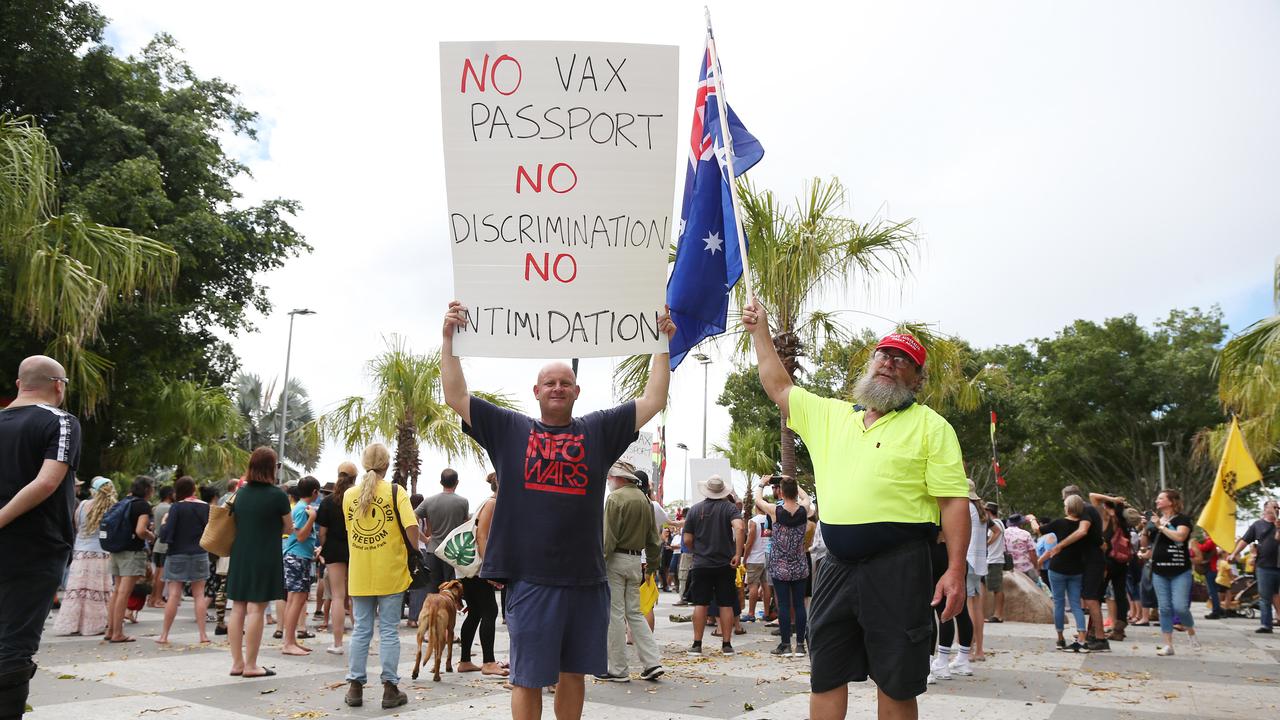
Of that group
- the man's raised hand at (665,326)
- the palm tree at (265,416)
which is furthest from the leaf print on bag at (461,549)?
the palm tree at (265,416)

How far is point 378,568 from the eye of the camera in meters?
7.39

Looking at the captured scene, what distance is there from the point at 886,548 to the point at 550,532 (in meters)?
1.46

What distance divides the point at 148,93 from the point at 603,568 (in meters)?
25.9

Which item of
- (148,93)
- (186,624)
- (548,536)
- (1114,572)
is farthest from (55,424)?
(148,93)

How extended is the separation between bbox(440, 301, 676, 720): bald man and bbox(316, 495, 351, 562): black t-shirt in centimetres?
588

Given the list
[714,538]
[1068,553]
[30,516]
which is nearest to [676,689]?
[714,538]

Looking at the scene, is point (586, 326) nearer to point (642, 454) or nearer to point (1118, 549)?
point (1118, 549)

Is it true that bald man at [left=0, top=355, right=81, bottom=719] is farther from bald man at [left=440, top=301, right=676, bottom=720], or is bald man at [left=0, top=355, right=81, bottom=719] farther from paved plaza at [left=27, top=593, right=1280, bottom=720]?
paved plaza at [left=27, top=593, right=1280, bottom=720]

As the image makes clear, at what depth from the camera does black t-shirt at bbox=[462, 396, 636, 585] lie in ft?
13.7

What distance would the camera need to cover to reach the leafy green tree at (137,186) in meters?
21.8

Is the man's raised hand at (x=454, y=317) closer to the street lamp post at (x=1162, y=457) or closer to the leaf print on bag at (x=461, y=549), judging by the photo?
the leaf print on bag at (x=461, y=549)

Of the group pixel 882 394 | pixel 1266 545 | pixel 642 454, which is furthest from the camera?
pixel 642 454

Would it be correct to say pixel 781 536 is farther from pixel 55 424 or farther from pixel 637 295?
pixel 55 424

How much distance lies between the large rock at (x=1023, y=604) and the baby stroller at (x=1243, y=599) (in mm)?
5459
